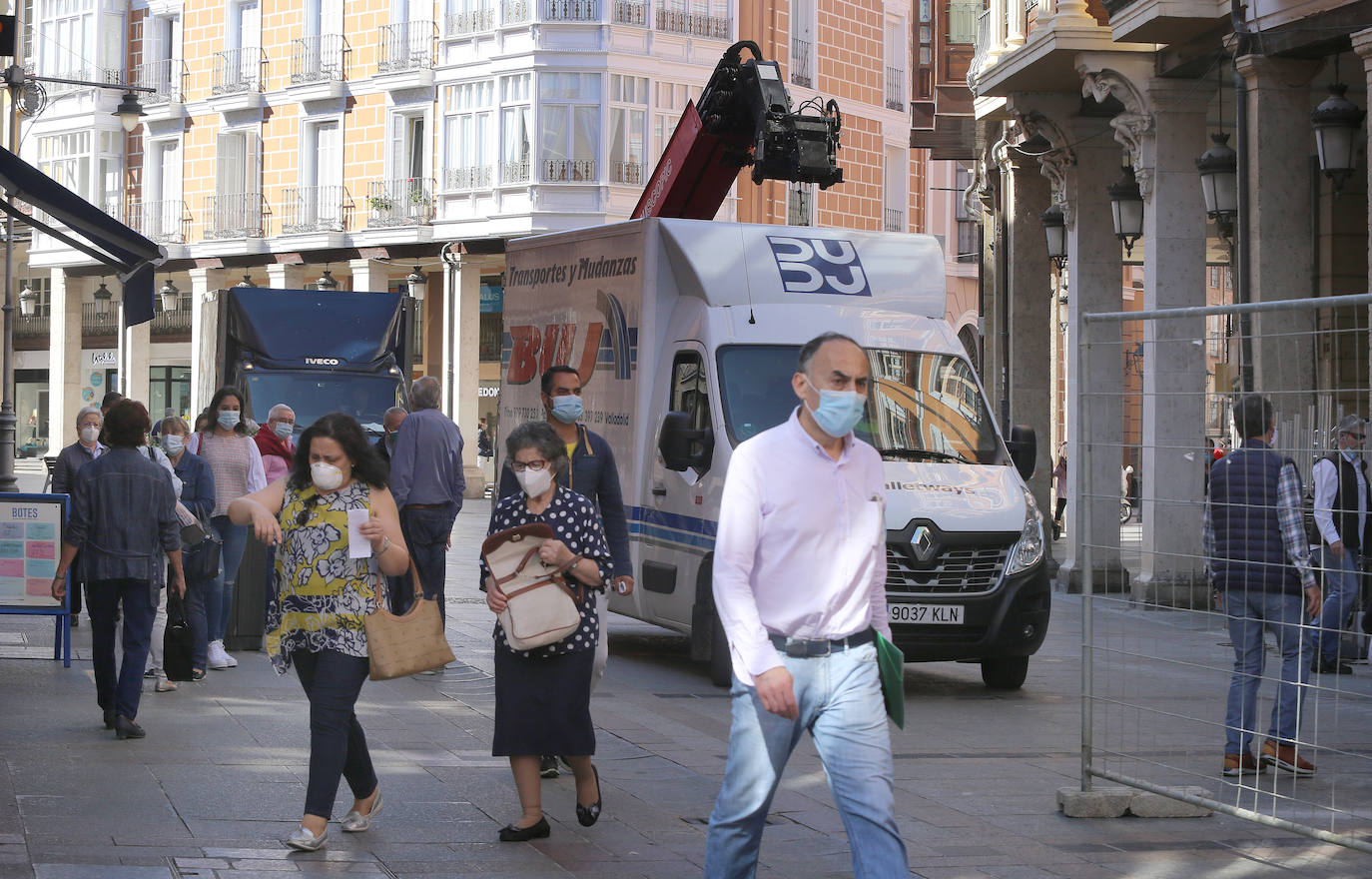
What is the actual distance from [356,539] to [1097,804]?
339cm

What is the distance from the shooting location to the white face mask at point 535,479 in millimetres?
7656

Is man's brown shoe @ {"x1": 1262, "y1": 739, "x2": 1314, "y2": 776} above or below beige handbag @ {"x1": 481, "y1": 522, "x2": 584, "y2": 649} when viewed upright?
below

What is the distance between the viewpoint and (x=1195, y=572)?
25.2ft

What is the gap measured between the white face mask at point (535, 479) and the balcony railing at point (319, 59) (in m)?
43.8

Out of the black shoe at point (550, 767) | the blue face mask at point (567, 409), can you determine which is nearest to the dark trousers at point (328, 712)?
the black shoe at point (550, 767)

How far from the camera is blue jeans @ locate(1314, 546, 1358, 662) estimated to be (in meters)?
6.96

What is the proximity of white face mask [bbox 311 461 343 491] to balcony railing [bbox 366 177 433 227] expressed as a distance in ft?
131

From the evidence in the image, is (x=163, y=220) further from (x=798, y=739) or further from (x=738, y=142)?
(x=798, y=739)

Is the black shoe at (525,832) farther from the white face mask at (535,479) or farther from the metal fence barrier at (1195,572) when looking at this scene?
the metal fence barrier at (1195,572)

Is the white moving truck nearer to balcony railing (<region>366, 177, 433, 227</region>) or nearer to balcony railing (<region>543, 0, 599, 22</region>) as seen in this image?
balcony railing (<region>543, 0, 599, 22</region>)

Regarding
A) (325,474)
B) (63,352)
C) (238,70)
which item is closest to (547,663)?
(325,474)

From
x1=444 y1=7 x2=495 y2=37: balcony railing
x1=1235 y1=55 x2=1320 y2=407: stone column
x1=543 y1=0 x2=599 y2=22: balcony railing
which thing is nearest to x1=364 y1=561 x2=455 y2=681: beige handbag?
x1=1235 y1=55 x2=1320 y2=407: stone column

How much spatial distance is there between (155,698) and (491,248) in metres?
34.6

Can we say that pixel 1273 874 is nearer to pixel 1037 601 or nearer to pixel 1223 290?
pixel 1037 601
